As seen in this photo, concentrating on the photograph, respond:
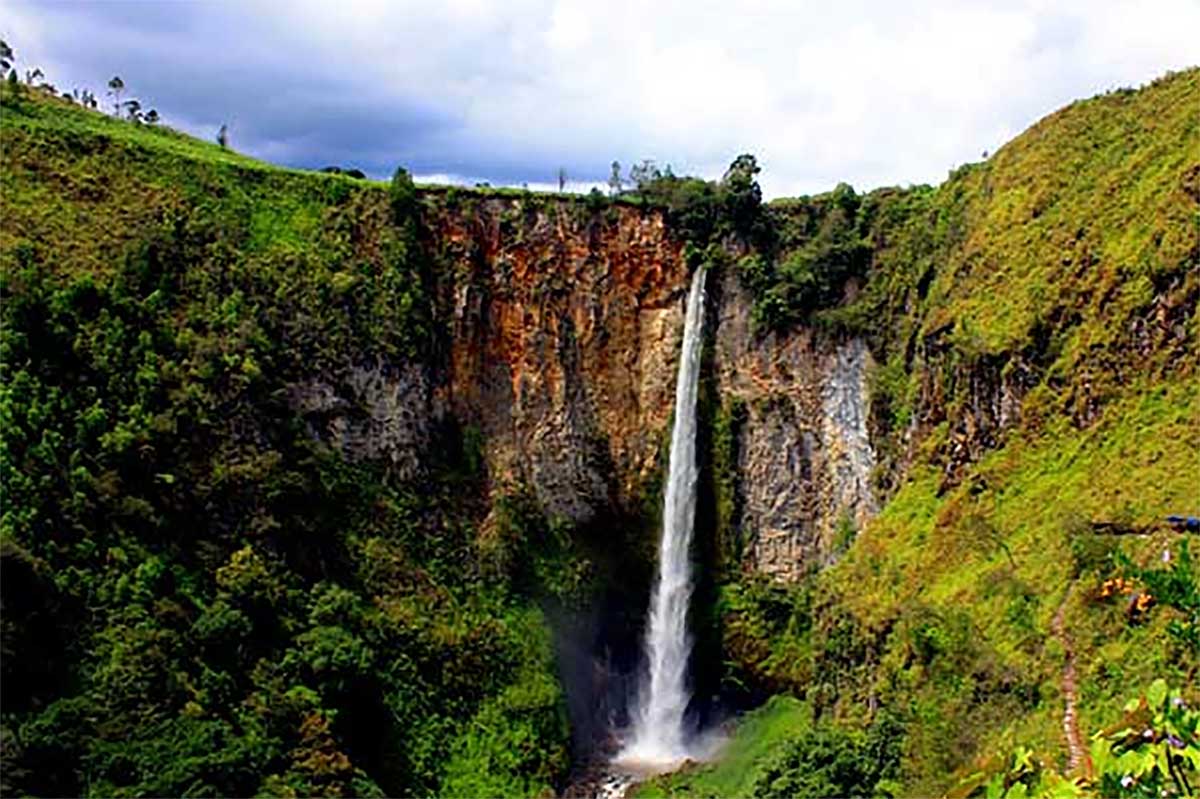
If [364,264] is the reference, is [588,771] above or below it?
below

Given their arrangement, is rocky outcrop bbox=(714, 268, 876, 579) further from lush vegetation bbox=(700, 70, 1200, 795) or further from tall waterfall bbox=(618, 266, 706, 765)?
tall waterfall bbox=(618, 266, 706, 765)

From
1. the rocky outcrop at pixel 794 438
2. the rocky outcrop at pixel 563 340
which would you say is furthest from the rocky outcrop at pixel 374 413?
the rocky outcrop at pixel 794 438

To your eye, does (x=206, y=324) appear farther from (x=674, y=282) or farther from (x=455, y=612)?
(x=674, y=282)

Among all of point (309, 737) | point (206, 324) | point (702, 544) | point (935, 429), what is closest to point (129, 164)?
point (206, 324)

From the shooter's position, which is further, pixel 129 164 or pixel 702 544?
pixel 702 544

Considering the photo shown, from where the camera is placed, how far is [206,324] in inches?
986

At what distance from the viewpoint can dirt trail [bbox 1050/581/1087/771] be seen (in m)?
14.7

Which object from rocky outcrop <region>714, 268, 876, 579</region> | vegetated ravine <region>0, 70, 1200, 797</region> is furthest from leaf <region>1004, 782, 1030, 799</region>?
rocky outcrop <region>714, 268, 876, 579</region>

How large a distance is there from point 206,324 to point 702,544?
44.0ft

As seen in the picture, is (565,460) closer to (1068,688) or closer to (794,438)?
(794,438)

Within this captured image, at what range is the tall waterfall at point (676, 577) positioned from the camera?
28.2m

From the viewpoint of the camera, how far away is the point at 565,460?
29328 mm

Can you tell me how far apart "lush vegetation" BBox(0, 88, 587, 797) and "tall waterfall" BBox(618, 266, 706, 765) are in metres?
2.44

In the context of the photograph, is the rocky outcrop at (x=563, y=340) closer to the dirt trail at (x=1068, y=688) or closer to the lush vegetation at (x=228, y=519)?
the lush vegetation at (x=228, y=519)
